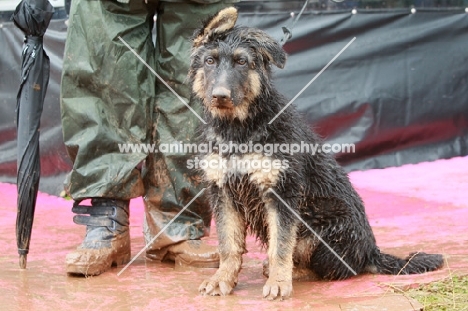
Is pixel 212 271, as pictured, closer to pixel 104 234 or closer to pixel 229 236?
pixel 229 236

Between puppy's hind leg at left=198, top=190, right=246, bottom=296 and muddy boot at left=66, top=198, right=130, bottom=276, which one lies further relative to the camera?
muddy boot at left=66, top=198, right=130, bottom=276

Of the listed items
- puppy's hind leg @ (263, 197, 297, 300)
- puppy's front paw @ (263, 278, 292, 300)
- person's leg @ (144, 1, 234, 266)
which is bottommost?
puppy's front paw @ (263, 278, 292, 300)

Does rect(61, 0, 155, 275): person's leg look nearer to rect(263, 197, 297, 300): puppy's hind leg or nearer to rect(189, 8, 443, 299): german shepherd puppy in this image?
rect(189, 8, 443, 299): german shepherd puppy

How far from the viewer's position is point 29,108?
3.65 meters

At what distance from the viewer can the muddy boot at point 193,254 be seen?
378 centimetres

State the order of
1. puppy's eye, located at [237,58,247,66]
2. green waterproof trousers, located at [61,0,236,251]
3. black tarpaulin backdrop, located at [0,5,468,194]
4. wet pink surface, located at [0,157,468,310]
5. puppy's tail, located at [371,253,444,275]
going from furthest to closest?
black tarpaulin backdrop, located at [0,5,468,194], green waterproof trousers, located at [61,0,236,251], puppy's tail, located at [371,253,444,275], puppy's eye, located at [237,58,247,66], wet pink surface, located at [0,157,468,310]

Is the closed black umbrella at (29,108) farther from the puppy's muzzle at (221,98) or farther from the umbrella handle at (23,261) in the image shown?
the puppy's muzzle at (221,98)

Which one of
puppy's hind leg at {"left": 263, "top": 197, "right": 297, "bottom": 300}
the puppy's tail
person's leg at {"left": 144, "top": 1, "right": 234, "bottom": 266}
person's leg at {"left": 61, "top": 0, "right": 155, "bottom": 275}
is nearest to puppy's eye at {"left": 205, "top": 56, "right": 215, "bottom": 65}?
person's leg at {"left": 144, "top": 1, "right": 234, "bottom": 266}

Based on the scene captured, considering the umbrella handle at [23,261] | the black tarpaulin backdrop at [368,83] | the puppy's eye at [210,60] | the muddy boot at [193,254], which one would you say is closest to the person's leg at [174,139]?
the muddy boot at [193,254]

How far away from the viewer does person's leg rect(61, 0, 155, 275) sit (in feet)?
12.1

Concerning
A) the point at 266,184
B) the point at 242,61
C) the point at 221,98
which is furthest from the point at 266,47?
the point at 266,184

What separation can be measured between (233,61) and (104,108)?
843 mm

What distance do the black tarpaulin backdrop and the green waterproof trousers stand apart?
2.46 metres

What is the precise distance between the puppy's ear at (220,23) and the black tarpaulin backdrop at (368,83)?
290 cm
